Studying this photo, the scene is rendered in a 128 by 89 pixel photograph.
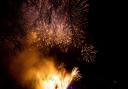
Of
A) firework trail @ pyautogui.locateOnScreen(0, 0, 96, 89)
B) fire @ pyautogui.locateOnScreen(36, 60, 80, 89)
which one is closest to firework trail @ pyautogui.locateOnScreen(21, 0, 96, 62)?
firework trail @ pyautogui.locateOnScreen(0, 0, 96, 89)

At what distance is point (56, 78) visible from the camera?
11875 millimetres

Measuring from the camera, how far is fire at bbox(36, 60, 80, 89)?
11.3 m

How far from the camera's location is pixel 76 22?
35.2 feet

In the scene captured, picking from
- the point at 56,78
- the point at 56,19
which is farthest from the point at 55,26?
the point at 56,78

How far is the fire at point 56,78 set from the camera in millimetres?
11320

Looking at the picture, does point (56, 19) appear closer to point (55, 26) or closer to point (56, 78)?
point (55, 26)

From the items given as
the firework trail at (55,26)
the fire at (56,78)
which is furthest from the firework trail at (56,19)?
the fire at (56,78)

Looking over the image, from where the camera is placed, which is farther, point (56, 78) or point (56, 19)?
point (56, 78)

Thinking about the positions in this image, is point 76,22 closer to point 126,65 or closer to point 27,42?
point 27,42

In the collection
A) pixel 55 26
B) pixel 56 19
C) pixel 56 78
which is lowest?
pixel 56 78

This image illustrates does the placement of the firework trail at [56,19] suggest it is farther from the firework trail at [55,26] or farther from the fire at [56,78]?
the fire at [56,78]

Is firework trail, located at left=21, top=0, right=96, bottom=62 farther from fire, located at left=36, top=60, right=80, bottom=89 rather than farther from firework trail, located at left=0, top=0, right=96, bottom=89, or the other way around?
fire, located at left=36, top=60, right=80, bottom=89

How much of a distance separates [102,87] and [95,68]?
141 centimetres

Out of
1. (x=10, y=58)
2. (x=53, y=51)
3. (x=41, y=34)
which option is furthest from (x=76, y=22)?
(x=10, y=58)
